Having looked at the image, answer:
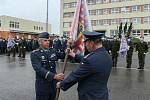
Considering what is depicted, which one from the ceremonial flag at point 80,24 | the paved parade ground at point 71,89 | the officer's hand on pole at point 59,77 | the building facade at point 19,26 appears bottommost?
the paved parade ground at point 71,89

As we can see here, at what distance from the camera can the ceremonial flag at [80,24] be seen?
6.00 meters

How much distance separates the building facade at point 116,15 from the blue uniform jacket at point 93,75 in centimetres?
6697

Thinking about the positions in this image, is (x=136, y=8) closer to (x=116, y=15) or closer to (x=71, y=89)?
(x=116, y=15)

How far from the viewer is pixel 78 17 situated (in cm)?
603

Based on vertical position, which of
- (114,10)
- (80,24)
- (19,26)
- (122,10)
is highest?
(114,10)

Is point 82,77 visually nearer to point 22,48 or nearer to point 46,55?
point 46,55

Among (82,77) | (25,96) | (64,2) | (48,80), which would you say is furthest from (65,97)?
(64,2)

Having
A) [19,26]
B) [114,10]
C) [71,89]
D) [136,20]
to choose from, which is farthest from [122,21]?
[71,89]

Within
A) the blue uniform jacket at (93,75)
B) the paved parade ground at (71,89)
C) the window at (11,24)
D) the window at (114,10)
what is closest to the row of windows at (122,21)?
the window at (114,10)

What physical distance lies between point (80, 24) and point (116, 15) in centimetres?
7130

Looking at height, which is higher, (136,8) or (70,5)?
(70,5)

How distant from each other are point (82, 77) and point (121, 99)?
177 inches

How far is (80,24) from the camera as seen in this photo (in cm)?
603

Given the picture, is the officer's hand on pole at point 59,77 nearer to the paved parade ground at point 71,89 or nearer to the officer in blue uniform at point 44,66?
the officer in blue uniform at point 44,66
